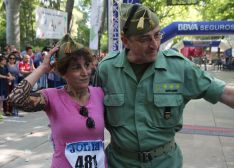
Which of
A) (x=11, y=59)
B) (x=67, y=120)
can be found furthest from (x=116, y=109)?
(x=11, y=59)

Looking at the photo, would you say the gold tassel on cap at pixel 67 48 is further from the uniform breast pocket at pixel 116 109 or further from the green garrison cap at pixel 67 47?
the uniform breast pocket at pixel 116 109

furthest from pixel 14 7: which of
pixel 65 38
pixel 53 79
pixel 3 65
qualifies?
pixel 65 38

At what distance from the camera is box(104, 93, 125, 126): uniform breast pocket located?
260 cm

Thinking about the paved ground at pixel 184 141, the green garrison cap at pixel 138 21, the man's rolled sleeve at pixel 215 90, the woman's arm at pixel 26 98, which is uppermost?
the green garrison cap at pixel 138 21

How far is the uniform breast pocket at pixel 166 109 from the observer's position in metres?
2.56

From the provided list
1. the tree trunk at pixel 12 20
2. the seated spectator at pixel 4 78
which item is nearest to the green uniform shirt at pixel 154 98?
the seated spectator at pixel 4 78

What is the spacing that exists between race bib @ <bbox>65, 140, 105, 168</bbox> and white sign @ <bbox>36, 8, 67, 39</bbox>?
9.52 meters

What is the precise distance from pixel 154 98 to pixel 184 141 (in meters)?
5.42

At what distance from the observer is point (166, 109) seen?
256 centimetres

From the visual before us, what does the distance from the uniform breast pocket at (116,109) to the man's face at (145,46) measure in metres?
0.24

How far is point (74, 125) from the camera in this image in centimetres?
256

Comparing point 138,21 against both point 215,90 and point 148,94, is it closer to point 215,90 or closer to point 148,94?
point 148,94

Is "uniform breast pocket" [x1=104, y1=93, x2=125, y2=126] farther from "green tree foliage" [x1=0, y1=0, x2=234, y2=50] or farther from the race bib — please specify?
"green tree foliage" [x1=0, y1=0, x2=234, y2=50]

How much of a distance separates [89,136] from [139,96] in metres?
0.36
